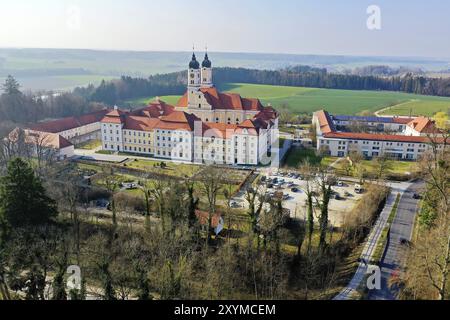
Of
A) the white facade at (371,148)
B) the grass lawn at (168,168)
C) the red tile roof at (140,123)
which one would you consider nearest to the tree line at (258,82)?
the red tile roof at (140,123)

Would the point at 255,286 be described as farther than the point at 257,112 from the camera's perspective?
No

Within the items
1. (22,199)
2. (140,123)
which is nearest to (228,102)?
(140,123)

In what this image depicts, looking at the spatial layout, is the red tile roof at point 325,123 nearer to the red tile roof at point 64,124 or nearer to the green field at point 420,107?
the green field at point 420,107

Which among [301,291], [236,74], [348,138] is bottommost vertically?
[301,291]

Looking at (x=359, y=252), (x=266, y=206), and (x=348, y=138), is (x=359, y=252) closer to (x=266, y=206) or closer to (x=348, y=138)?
(x=266, y=206)
